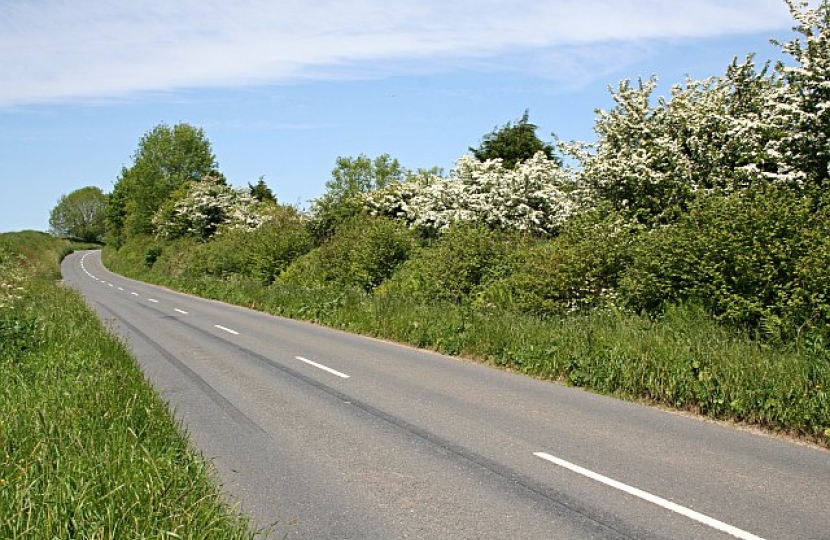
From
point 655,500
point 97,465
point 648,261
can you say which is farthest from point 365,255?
point 97,465

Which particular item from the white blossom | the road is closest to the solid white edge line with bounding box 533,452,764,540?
the road

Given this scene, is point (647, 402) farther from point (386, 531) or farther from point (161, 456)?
point (161, 456)

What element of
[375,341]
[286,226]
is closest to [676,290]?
[375,341]

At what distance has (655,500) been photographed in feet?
19.7

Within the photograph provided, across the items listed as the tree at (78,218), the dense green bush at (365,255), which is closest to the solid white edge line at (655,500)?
the dense green bush at (365,255)

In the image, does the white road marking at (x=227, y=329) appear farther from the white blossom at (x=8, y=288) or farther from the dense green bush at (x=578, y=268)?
the dense green bush at (x=578, y=268)

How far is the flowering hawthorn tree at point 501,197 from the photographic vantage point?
24.0m

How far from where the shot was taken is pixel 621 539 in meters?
5.22

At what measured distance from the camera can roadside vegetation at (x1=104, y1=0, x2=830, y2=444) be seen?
10336mm

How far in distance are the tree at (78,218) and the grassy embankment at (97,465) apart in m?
157

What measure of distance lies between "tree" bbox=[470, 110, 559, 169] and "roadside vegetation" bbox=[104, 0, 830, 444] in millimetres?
6155

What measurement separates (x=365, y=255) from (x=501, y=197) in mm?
5459

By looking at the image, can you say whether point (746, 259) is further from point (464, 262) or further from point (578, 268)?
point (464, 262)

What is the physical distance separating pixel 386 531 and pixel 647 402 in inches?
237
